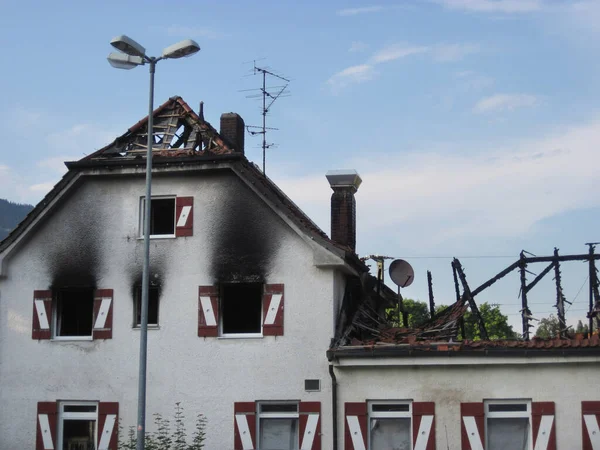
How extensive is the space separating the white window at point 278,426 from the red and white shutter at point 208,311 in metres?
2.05

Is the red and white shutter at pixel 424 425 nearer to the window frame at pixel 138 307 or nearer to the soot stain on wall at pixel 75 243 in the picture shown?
the window frame at pixel 138 307

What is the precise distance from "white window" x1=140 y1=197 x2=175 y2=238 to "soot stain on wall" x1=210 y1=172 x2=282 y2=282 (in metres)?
1.27

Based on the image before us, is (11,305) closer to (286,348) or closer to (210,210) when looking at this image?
(210,210)

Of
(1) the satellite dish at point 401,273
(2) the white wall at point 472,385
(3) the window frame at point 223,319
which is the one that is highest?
(1) the satellite dish at point 401,273

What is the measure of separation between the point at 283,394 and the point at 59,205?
7.35 m

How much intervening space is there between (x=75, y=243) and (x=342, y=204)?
6989 mm

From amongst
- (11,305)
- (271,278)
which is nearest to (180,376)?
(271,278)

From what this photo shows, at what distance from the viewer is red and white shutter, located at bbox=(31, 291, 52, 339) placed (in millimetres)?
22016

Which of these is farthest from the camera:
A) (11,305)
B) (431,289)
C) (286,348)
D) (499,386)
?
(431,289)

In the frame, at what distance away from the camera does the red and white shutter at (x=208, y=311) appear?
21.1 metres

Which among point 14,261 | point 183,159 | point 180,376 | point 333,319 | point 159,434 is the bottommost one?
point 159,434

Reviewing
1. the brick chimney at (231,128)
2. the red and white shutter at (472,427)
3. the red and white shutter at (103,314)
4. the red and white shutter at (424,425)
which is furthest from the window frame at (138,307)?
the red and white shutter at (472,427)

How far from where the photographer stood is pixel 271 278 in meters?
21.0

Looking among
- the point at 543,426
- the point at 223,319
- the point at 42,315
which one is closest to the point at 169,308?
the point at 223,319
